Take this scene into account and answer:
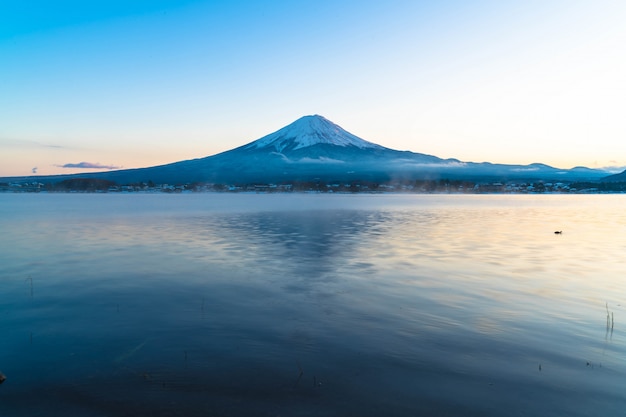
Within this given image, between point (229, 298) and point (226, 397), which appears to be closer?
point (226, 397)

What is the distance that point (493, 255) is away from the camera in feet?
75.0

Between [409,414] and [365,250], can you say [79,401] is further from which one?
[365,250]

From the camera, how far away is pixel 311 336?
979 cm

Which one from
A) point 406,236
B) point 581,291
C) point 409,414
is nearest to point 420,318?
point 409,414

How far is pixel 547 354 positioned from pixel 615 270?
44.5 ft

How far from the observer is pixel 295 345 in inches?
362

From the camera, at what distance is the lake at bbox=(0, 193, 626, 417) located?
687 centimetres

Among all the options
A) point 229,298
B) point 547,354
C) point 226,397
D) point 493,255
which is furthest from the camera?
point 493,255

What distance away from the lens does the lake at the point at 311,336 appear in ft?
22.5

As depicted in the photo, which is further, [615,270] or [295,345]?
[615,270]

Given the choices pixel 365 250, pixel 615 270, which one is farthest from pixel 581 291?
pixel 365 250

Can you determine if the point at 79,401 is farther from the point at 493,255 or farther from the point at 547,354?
the point at 493,255

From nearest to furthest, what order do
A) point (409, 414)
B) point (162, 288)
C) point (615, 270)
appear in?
point (409, 414) < point (162, 288) < point (615, 270)

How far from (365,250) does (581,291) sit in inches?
443
